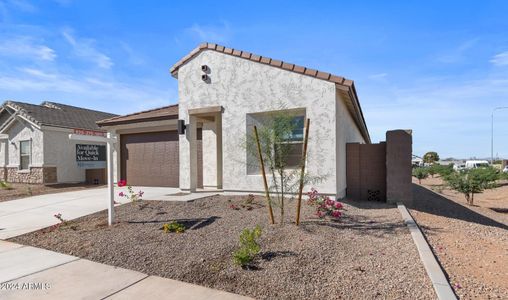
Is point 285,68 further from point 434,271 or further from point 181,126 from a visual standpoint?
point 434,271

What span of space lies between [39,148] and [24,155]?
7.16ft

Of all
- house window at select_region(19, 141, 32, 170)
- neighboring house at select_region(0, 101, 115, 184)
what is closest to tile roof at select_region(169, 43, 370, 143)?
neighboring house at select_region(0, 101, 115, 184)

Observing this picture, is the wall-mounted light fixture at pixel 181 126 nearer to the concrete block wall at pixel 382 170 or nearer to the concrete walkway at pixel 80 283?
the concrete block wall at pixel 382 170

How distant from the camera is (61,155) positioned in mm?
17359

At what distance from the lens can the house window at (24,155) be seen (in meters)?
17.9

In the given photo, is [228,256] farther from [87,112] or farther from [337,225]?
[87,112]

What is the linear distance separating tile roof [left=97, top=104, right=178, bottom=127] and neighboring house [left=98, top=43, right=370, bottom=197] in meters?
0.07

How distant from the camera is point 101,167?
16.4 m

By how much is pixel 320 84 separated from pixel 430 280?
19.9 feet

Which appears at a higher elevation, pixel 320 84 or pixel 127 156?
pixel 320 84

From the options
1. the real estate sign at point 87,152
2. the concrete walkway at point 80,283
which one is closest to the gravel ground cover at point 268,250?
the concrete walkway at point 80,283

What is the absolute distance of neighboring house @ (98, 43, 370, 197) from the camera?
8555 millimetres

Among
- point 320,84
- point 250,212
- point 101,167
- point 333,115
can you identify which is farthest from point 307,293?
point 101,167

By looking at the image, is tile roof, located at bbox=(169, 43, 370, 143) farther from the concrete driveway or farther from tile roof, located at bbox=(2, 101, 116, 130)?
tile roof, located at bbox=(2, 101, 116, 130)
